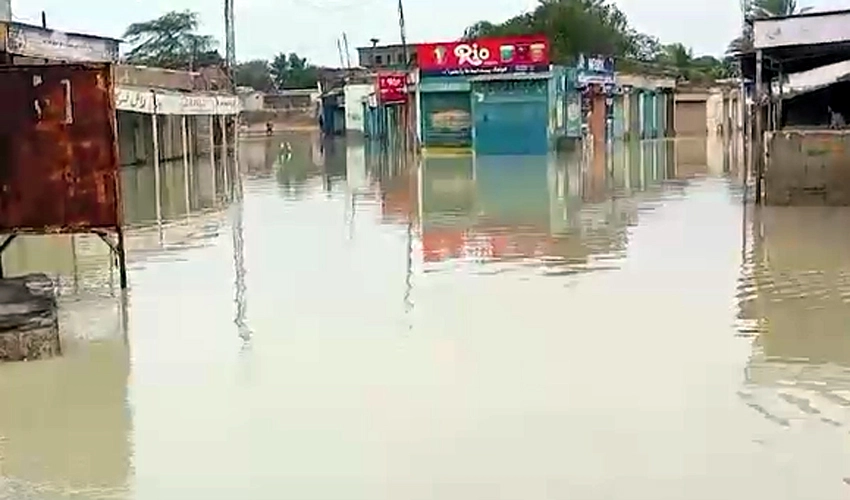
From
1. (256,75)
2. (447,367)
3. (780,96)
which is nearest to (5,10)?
(447,367)

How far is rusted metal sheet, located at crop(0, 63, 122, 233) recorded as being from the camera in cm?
1127

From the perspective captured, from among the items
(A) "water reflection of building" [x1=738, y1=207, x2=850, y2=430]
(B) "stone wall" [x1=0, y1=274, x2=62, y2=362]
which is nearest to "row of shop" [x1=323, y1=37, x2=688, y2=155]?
(A) "water reflection of building" [x1=738, y1=207, x2=850, y2=430]

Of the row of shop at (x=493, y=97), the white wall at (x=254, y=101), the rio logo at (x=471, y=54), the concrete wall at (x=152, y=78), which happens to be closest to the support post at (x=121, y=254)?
the concrete wall at (x=152, y=78)

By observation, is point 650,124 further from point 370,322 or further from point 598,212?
point 370,322

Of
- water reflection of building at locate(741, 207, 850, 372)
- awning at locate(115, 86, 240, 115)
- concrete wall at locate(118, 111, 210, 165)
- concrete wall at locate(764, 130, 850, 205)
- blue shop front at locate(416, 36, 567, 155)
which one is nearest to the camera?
water reflection of building at locate(741, 207, 850, 372)

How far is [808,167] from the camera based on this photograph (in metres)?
19.1

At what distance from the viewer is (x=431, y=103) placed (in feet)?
141

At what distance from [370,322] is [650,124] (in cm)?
5139

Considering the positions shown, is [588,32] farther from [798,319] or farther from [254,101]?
Result: [798,319]

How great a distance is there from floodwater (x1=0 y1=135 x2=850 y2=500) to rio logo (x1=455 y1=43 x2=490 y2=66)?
24.1 m

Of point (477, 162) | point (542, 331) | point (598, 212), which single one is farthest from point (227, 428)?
point (477, 162)

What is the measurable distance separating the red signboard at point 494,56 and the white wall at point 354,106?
22.8m

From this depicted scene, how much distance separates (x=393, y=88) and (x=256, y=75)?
6188 cm

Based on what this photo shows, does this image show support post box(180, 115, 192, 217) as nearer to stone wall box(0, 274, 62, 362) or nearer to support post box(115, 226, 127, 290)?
support post box(115, 226, 127, 290)
